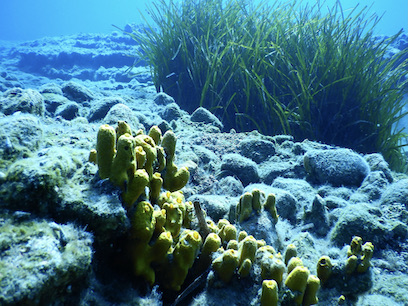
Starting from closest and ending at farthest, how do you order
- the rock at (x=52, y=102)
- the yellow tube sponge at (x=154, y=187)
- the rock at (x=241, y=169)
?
the yellow tube sponge at (x=154, y=187)
the rock at (x=241, y=169)
the rock at (x=52, y=102)

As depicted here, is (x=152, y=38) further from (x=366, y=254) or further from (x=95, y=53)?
(x=95, y=53)

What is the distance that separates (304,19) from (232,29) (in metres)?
1.68

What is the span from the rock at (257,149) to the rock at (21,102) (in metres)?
2.50

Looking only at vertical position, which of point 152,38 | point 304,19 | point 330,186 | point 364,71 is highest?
point 304,19

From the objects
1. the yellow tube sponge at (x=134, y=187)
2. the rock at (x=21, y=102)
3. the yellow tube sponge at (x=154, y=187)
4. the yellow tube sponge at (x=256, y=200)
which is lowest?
the yellow tube sponge at (x=256, y=200)

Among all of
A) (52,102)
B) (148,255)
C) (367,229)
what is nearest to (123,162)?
(148,255)

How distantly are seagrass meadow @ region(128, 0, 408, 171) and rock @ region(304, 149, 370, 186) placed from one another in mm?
1797

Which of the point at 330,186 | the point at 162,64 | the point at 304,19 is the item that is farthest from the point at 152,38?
the point at 330,186

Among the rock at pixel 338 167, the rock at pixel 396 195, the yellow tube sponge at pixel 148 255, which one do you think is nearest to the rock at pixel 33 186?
the yellow tube sponge at pixel 148 255

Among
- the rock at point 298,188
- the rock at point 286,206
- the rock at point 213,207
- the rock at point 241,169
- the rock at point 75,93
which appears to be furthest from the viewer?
the rock at point 75,93

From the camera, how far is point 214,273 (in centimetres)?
149

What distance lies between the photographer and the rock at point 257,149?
3680 millimetres

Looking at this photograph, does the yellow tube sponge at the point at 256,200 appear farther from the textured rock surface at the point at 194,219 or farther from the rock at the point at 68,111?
the rock at the point at 68,111

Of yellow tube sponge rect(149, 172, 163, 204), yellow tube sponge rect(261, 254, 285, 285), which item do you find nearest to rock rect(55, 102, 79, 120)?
yellow tube sponge rect(149, 172, 163, 204)
